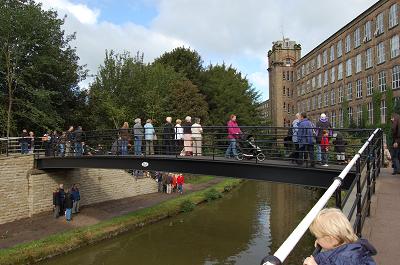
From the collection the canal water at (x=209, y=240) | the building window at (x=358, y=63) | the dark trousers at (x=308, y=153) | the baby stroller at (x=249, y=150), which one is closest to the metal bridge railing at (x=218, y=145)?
the baby stroller at (x=249, y=150)

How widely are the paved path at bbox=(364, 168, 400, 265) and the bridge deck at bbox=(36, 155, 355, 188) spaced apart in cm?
189

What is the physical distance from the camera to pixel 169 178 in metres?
31.9

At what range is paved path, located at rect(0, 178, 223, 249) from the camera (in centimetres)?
1952

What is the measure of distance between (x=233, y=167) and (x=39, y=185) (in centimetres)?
1409

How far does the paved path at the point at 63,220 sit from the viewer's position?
19516 mm

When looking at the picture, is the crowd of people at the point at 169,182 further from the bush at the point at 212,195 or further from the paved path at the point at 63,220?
the bush at the point at 212,195

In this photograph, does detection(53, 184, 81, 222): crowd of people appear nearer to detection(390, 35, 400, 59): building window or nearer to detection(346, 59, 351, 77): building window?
detection(390, 35, 400, 59): building window

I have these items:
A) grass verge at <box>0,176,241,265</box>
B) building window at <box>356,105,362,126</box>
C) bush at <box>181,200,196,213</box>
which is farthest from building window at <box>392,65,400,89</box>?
bush at <box>181,200,196,213</box>

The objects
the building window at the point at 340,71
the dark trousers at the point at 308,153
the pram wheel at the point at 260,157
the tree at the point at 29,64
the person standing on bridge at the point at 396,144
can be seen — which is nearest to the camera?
the person standing on bridge at the point at 396,144

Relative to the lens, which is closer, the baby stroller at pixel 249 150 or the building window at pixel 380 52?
the baby stroller at pixel 249 150

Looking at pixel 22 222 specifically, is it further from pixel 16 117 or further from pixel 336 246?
pixel 336 246

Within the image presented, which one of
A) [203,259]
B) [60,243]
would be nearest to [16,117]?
[60,243]

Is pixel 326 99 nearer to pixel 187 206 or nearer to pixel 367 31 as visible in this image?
pixel 367 31

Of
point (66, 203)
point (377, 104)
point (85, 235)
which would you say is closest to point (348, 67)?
point (377, 104)
